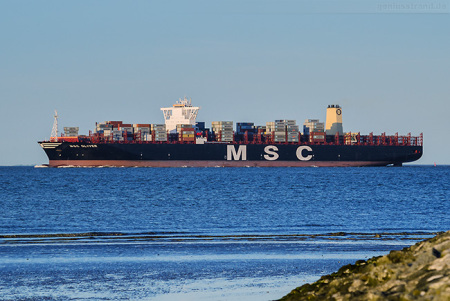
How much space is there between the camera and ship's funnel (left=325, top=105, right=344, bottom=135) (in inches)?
5591

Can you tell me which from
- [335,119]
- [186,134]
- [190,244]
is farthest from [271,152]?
[190,244]

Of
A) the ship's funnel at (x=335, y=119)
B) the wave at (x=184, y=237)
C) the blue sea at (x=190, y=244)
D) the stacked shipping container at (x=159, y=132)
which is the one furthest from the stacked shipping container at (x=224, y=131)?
the wave at (x=184, y=237)

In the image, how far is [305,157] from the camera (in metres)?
122

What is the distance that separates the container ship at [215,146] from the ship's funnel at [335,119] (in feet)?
40.8

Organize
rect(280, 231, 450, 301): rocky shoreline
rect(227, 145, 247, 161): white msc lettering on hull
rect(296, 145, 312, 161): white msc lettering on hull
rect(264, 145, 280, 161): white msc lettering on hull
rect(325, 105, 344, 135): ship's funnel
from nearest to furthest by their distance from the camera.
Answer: rect(280, 231, 450, 301): rocky shoreline < rect(227, 145, 247, 161): white msc lettering on hull < rect(264, 145, 280, 161): white msc lettering on hull < rect(296, 145, 312, 161): white msc lettering on hull < rect(325, 105, 344, 135): ship's funnel

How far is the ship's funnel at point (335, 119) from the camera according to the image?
466ft

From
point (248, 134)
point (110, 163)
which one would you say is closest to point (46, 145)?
point (110, 163)

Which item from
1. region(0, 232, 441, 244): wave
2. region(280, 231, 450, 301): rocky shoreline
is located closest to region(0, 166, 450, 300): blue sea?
region(0, 232, 441, 244): wave

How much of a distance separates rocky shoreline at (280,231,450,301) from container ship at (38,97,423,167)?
337 feet

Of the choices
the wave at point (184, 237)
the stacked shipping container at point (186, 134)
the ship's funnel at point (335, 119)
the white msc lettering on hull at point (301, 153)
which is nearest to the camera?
the wave at point (184, 237)

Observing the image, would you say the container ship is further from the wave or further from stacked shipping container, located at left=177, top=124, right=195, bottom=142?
the wave

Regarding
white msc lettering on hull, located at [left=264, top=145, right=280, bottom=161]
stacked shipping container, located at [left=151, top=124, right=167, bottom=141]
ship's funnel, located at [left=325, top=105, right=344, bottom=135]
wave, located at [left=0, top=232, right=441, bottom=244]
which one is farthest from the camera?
ship's funnel, located at [left=325, top=105, right=344, bottom=135]

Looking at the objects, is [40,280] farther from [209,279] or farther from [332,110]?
[332,110]

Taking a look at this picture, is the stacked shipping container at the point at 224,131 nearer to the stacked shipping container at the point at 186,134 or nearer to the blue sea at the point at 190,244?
the stacked shipping container at the point at 186,134
